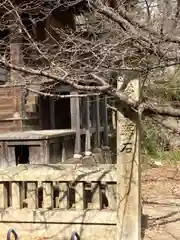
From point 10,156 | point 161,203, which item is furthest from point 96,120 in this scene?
point 161,203

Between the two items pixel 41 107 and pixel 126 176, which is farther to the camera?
pixel 41 107

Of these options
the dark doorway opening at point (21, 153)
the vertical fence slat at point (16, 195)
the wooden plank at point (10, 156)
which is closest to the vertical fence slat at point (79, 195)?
the vertical fence slat at point (16, 195)

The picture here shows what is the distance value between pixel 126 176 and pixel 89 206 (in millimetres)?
690

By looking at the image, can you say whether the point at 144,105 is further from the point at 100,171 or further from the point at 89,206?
the point at 89,206

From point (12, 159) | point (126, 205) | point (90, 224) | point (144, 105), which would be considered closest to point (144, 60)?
point (144, 105)

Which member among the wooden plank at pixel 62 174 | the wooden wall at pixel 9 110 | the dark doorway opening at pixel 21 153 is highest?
the wooden wall at pixel 9 110

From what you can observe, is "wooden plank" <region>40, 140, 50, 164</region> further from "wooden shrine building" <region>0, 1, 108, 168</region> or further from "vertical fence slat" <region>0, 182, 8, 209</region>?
"vertical fence slat" <region>0, 182, 8, 209</region>

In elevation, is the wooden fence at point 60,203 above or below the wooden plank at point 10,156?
above

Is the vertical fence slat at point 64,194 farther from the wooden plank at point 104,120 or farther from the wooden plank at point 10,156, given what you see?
the wooden plank at point 104,120

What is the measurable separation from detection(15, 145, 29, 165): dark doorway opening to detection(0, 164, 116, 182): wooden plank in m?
5.37

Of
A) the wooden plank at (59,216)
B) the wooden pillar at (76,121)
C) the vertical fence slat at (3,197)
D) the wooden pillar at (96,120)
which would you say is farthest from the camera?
the wooden pillar at (96,120)

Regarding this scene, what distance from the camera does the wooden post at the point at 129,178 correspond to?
5.07 m

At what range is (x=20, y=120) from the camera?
11164 millimetres

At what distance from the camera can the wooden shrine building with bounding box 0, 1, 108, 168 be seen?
414 inches
